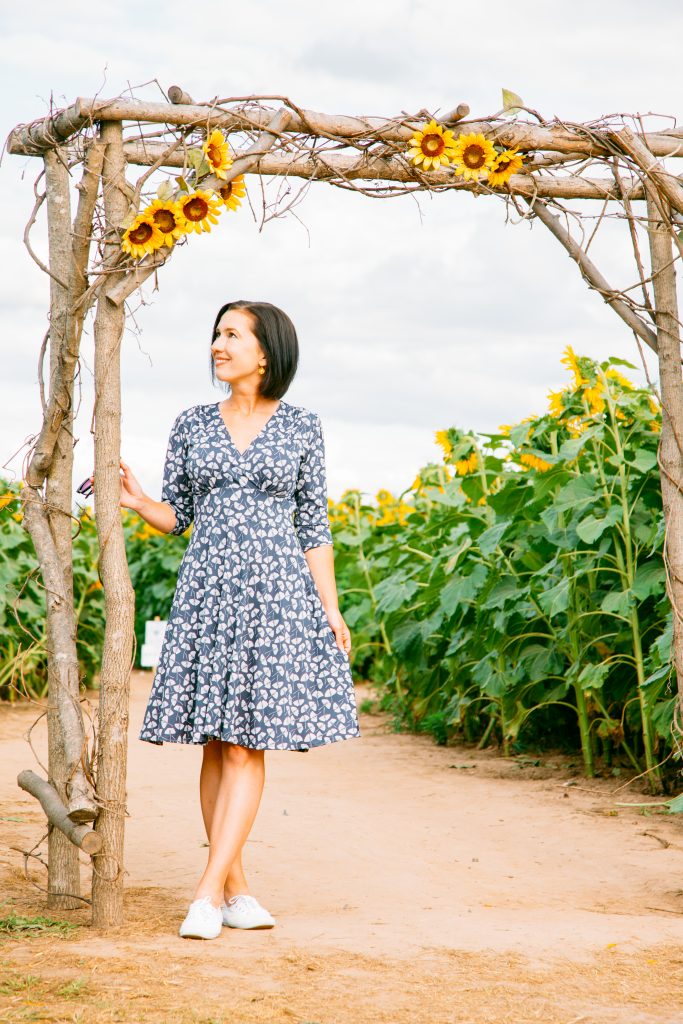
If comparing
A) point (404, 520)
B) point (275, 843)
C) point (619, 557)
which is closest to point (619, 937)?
point (275, 843)

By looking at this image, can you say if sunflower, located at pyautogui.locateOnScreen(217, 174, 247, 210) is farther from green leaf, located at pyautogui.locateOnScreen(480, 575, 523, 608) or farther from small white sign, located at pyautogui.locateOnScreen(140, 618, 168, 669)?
small white sign, located at pyautogui.locateOnScreen(140, 618, 168, 669)

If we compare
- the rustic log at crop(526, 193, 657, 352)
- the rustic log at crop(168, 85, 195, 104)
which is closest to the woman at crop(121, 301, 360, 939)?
the rustic log at crop(168, 85, 195, 104)

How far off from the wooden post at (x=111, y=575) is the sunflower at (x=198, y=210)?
19cm

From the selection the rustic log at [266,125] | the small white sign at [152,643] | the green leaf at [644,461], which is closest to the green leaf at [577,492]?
the green leaf at [644,461]

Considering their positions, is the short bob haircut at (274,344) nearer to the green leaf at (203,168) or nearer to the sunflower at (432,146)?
the green leaf at (203,168)

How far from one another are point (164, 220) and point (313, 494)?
2.96ft

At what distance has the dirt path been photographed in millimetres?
2910

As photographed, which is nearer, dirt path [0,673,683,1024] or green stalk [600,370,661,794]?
dirt path [0,673,683,1024]

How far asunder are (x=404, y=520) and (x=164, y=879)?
16.4 feet

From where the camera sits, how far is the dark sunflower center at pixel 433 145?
3969 mm

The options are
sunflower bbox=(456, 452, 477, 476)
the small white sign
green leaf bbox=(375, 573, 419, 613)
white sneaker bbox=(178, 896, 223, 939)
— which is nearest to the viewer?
white sneaker bbox=(178, 896, 223, 939)

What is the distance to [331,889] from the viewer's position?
4109 mm

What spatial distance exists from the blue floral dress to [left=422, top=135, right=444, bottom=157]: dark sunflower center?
1038 millimetres

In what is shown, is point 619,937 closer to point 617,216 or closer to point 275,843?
point 275,843
